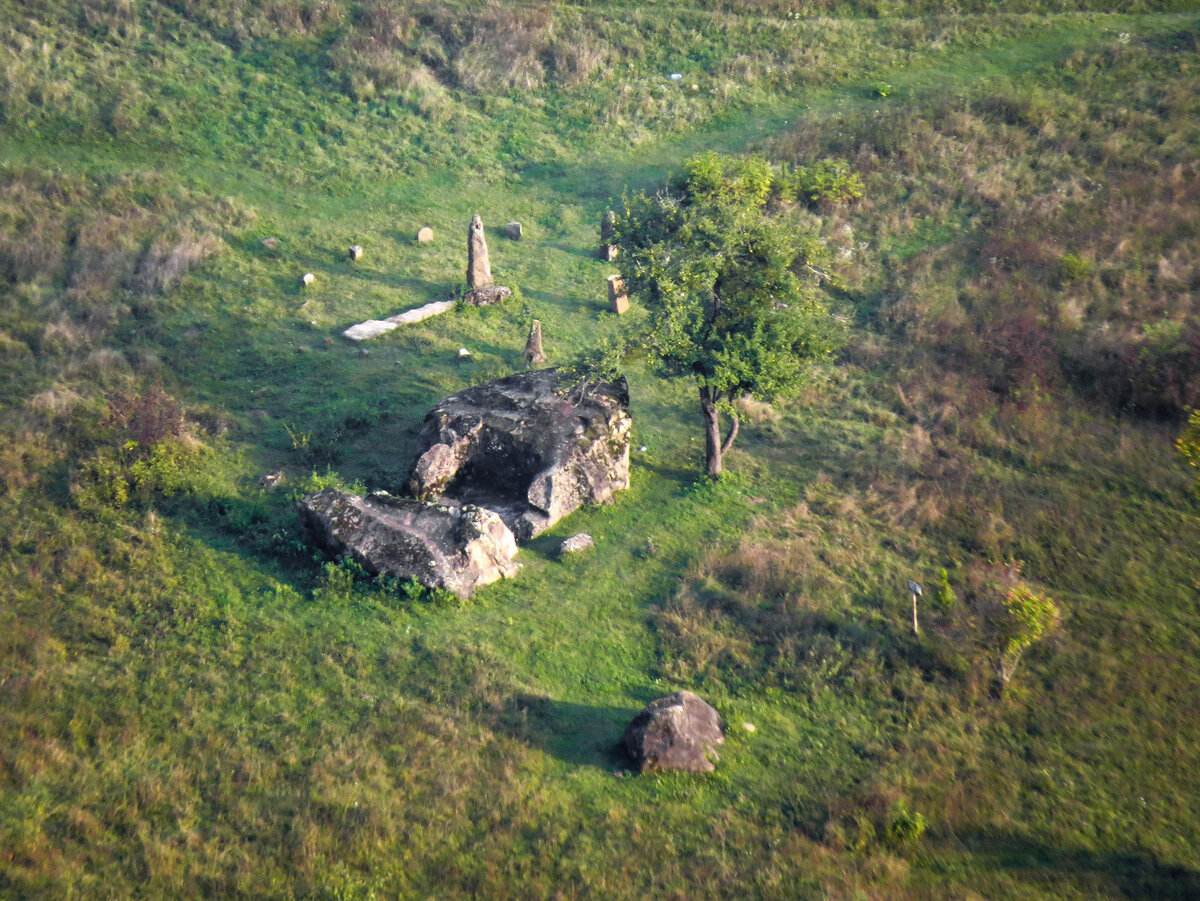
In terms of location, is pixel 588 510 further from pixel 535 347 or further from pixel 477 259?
pixel 477 259

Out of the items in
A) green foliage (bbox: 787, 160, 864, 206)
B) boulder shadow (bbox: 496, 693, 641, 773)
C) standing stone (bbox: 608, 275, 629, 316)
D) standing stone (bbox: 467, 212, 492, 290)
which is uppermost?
green foliage (bbox: 787, 160, 864, 206)

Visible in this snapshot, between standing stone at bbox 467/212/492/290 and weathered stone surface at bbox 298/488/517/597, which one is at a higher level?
standing stone at bbox 467/212/492/290

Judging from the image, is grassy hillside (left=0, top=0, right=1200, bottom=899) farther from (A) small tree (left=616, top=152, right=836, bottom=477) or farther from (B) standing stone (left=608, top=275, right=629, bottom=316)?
(A) small tree (left=616, top=152, right=836, bottom=477)

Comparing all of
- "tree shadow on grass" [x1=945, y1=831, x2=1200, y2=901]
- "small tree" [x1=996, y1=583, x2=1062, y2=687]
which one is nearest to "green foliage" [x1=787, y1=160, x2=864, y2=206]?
"small tree" [x1=996, y1=583, x2=1062, y2=687]

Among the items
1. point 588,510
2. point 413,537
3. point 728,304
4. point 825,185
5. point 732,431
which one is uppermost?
point 825,185

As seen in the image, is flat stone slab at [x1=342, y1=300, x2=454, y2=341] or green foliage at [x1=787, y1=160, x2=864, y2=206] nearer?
flat stone slab at [x1=342, y1=300, x2=454, y2=341]

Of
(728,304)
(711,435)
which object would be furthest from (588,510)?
(728,304)

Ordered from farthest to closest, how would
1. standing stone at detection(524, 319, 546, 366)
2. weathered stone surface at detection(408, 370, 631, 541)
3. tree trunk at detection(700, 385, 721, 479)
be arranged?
standing stone at detection(524, 319, 546, 366)
tree trunk at detection(700, 385, 721, 479)
weathered stone surface at detection(408, 370, 631, 541)

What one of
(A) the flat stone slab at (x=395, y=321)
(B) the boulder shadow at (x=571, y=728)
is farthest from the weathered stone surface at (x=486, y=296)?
(B) the boulder shadow at (x=571, y=728)
